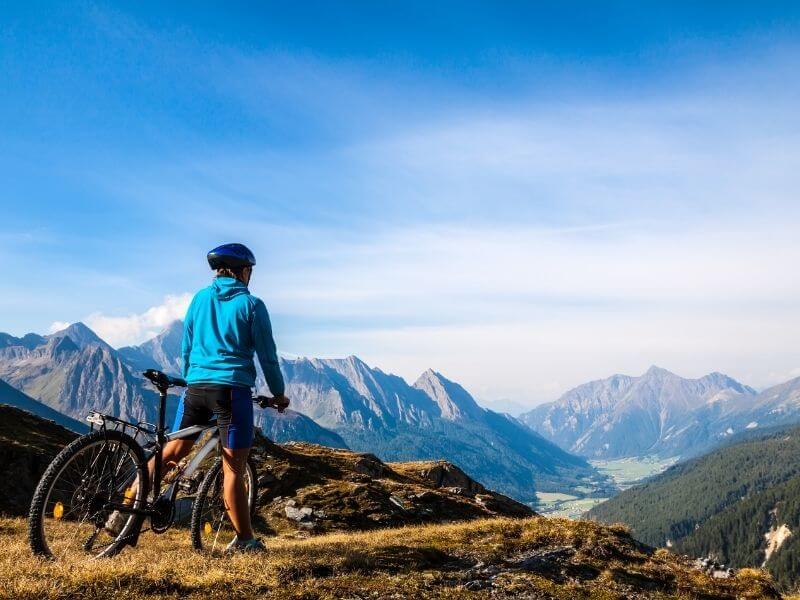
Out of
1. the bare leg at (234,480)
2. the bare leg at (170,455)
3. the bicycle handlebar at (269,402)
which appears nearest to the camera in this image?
the bare leg at (170,455)

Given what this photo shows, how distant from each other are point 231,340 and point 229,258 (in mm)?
1543

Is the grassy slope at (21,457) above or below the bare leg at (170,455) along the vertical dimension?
below

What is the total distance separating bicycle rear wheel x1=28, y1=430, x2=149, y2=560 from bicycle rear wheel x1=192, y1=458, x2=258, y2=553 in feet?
5.57

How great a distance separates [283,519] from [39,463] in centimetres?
954

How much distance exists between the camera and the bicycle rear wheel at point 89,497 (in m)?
7.89

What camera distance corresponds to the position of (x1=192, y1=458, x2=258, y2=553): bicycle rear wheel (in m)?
10.7

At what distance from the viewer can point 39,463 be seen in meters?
20.3

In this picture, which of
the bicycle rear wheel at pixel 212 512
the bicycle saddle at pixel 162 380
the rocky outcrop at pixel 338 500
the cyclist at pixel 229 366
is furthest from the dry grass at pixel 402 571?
the rocky outcrop at pixel 338 500

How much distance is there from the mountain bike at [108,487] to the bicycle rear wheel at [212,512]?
66 centimetres

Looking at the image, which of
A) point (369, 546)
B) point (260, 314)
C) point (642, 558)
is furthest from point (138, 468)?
point (642, 558)

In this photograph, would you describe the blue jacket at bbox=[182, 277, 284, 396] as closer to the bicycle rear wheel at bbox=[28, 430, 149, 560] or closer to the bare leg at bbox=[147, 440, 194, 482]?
the bare leg at bbox=[147, 440, 194, 482]

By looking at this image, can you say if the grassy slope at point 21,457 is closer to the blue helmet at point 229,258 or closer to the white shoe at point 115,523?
the white shoe at point 115,523

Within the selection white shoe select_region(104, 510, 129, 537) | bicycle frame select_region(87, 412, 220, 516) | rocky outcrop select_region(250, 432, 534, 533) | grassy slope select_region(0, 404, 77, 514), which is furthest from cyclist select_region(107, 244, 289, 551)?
rocky outcrop select_region(250, 432, 534, 533)

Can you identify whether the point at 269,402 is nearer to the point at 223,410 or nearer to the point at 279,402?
the point at 279,402
